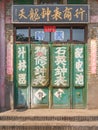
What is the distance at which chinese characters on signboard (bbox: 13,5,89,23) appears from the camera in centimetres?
1248

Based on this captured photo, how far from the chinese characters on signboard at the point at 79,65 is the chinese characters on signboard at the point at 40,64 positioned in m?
0.86

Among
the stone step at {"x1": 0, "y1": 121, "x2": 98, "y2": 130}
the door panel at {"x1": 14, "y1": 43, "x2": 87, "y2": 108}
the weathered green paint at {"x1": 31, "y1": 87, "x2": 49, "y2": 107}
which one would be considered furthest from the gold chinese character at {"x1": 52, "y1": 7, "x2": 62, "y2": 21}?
the stone step at {"x1": 0, "y1": 121, "x2": 98, "y2": 130}

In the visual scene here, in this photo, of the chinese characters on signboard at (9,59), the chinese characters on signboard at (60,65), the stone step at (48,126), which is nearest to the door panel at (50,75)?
the chinese characters on signboard at (60,65)

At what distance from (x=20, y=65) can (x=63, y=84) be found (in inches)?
56.5

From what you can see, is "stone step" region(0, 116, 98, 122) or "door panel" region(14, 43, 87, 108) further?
"door panel" region(14, 43, 87, 108)

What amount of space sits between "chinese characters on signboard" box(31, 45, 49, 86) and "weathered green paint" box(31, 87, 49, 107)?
0.22 m

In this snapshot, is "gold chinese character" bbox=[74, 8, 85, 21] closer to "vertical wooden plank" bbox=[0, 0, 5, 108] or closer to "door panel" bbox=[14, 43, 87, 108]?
"door panel" bbox=[14, 43, 87, 108]

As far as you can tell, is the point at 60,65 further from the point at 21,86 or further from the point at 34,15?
the point at 34,15

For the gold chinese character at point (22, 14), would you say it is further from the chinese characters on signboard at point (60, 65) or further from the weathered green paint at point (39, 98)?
the weathered green paint at point (39, 98)

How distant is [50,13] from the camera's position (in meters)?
12.5

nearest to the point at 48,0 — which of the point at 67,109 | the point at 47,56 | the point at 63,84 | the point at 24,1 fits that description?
the point at 24,1

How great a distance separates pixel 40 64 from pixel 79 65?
46.9 inches

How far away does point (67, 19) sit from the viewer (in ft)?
41.0

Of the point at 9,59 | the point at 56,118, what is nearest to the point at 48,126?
the point at 56,118
